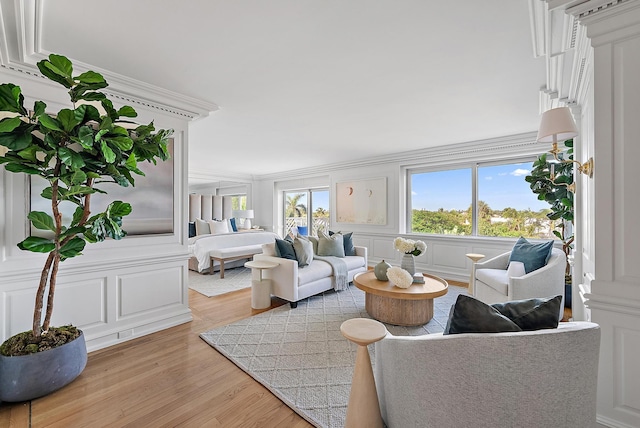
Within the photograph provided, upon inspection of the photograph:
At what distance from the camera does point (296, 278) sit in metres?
3.42

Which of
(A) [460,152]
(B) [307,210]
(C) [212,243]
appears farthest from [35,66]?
(B) [307,210]

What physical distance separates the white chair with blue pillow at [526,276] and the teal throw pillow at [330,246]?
1948 millimetres

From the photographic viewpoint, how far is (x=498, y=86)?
98.5 inches

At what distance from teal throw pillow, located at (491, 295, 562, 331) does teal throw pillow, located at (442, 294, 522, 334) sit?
0.05 meters

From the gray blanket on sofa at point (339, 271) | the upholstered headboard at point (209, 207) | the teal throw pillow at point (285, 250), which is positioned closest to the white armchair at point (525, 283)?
the gray blanket on sofa at point (339, 271)

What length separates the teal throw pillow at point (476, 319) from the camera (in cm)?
110

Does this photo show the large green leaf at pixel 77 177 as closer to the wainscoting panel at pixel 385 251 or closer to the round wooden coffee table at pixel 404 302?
the round wooden coffee table at pixel 404 302

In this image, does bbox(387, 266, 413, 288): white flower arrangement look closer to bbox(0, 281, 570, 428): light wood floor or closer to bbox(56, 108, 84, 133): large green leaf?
bbox(0, 281, 570, 428): light wood floor

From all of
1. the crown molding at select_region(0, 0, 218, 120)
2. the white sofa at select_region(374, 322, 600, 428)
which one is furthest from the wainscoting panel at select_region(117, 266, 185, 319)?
the white sofa at select_region(374, 322, 600, 428)

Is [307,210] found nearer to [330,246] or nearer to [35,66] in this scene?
[330,246]

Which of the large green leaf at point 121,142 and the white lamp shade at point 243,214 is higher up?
the large green leaf at point 121,142

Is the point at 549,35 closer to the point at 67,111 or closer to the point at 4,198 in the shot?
the point at 67,111

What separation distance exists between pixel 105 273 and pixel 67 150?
129 cm

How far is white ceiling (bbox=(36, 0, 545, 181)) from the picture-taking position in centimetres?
157
